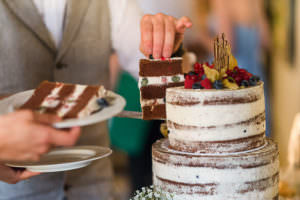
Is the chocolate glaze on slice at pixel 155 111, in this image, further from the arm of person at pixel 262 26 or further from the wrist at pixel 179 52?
the arm of person at pixel 262 26

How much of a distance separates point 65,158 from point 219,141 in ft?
1.61

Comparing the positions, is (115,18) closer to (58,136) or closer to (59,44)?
(59,44)

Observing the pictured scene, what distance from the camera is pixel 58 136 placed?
38.7 inches

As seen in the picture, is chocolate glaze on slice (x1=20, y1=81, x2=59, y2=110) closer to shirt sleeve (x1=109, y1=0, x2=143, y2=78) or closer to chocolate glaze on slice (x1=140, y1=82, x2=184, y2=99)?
chocolate glaze on slice (x1=140, y1=82, x2=184, y2=99)

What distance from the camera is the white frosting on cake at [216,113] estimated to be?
123 cm

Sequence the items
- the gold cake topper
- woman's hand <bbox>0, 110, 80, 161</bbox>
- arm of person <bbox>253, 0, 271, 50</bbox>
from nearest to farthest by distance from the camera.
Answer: woman's hand <bbox>0, 110, 80, 161</bbox> → the gold cake topper → arm of person <bbox>253, 0, 271, 50</bbox>

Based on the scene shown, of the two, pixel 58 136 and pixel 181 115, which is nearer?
pixel 58 136

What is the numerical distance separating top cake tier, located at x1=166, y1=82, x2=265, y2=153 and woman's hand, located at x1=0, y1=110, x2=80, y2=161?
385 mm

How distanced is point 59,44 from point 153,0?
2367mm

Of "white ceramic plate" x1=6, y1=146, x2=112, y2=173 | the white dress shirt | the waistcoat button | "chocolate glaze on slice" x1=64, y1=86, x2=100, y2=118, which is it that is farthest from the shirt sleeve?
"chocolate glaze on slice" x1=64, y1=86, x2=100, y2=118

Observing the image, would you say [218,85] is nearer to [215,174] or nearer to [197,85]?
[197,85]

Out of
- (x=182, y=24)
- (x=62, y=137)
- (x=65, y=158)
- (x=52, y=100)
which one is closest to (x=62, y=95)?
(x=52, y=100)

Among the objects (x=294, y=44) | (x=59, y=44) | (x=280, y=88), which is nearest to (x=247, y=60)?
(x=294, y=44)

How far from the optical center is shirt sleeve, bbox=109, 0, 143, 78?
6.50 feet
